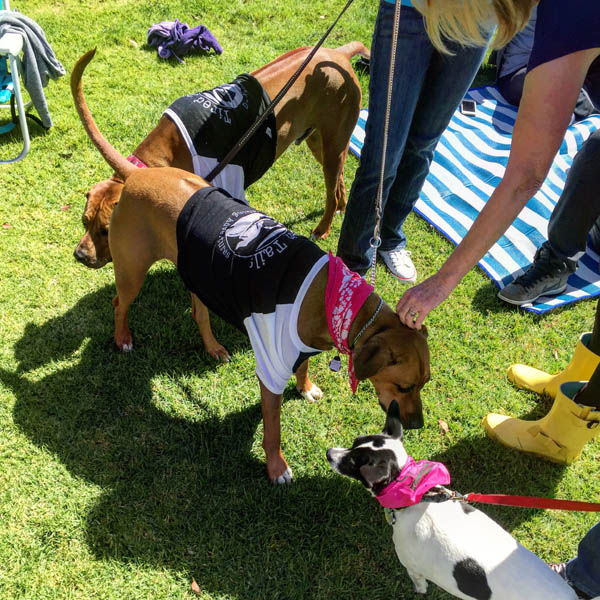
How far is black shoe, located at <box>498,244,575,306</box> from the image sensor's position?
4621 millimetres

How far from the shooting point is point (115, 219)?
3.43 metres

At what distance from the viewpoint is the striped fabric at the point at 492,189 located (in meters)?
5.01

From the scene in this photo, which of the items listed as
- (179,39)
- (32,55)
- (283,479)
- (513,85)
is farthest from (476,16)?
(179,39)

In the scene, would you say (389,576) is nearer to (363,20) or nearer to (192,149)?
(192,149)

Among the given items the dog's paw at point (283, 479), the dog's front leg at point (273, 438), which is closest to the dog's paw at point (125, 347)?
the dog's front leg at point (273, 438)

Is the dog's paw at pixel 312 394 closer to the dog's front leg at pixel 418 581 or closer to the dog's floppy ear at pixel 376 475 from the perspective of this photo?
the dog's floppy ear at pixel 376 475

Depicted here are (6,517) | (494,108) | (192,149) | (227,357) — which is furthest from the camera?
(494,108)

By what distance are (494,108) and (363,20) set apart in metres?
2.59

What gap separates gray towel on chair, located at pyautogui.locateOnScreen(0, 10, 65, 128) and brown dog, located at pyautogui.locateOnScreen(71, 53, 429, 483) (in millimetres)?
2403

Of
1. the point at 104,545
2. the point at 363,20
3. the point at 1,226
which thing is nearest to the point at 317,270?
the point at 104,545

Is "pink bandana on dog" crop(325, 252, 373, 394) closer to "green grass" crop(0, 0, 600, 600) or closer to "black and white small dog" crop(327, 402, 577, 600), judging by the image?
"black and white small dog" crop(327, 402, 577, 600)

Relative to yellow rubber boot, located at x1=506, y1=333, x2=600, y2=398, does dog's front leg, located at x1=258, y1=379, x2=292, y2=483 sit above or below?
below

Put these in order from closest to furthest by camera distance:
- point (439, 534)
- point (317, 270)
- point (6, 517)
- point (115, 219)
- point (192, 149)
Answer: point (439, 534) < point (317, 270) < point (6, 517) < point (115, 219) < point (192, 149)

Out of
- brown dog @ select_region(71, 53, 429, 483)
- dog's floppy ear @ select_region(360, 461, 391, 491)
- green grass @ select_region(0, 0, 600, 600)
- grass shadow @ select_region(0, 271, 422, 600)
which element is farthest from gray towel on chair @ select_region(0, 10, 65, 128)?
dog's floppy ear @ select_region(360, 461, 391, 491)
